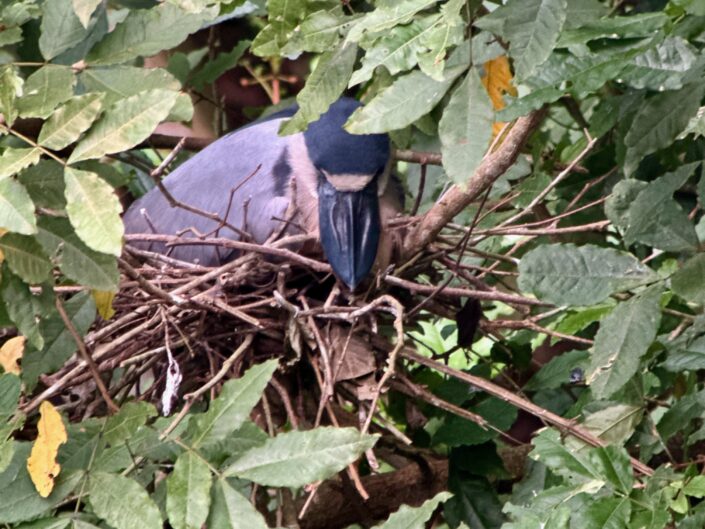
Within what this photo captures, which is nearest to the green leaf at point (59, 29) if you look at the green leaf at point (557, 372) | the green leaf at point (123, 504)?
the green leaf at point (123, 504)

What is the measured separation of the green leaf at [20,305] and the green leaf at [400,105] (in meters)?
0.46

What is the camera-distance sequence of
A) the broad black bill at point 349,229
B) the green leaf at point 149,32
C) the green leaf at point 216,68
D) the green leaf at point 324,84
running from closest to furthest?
the green leaf at point 324,84 → the green leaf at point 149,32 → the broad black bill at point 349,229 → the green leaf at point 216,68

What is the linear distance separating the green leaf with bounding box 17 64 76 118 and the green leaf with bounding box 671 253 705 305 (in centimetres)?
81

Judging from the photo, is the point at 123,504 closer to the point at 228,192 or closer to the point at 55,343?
the point at 55,343

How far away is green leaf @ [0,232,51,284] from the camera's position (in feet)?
4.56

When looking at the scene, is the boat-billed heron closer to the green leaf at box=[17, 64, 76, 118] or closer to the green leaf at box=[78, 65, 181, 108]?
the green leaf at box=[78, 65, 181, 108]

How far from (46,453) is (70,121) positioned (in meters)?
0.42

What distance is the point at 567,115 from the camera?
Result: 8.80 ft

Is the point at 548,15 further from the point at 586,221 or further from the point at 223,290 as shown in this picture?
the point at 586,221

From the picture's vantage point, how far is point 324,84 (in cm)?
150

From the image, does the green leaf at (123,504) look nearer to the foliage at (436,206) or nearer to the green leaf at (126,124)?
the foliage at (436,206)

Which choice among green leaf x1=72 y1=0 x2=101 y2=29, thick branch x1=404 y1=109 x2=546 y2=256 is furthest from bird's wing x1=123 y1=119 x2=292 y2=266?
green leaf x1=72 y1=0 x2=101 y2=29

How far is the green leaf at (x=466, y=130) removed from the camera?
127 centimetres

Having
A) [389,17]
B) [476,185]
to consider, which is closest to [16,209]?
[389,17]
